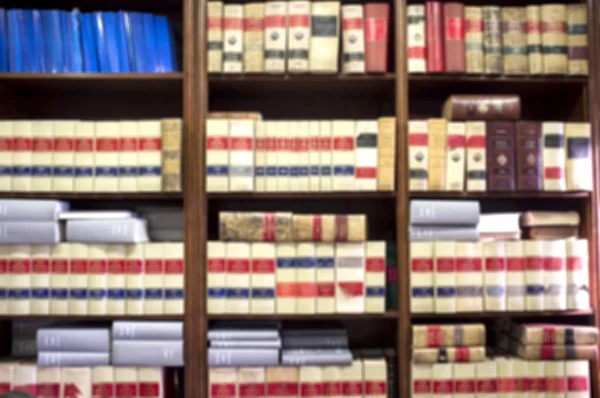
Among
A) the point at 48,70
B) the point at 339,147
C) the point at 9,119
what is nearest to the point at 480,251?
the point at 339,147

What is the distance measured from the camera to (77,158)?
2143mm

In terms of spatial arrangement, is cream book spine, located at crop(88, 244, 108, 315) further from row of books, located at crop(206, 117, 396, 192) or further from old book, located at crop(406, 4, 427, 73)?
old book, located at crop(406, 4, 427, 73)

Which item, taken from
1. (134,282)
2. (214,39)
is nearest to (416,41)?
(214,39)

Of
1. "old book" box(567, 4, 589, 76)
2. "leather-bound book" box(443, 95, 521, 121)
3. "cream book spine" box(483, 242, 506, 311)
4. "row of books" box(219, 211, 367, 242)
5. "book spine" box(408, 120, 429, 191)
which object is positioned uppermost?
"old book" box(567, 4, 589, 76)

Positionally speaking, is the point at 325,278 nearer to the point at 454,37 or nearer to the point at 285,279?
→ the point at 285,279

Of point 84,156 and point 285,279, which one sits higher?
point 84,156

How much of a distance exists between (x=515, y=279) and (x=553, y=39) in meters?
1.00

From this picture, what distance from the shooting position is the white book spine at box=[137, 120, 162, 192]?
7.02 ft

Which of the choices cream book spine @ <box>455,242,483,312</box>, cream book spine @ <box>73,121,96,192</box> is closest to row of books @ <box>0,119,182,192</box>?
cream book spine @ <box>73,121,96,192</box>

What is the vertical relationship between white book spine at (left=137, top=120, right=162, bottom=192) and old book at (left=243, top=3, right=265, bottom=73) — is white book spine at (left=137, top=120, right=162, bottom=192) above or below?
below

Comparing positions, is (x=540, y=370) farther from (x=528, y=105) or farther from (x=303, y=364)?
(x=528, y=105)

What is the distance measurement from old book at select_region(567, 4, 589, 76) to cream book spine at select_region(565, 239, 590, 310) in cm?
71

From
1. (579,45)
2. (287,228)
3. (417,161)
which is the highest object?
(579,45)

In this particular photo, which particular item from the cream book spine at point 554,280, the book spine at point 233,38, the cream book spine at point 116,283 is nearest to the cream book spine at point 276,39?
the book spine at point 233,38
